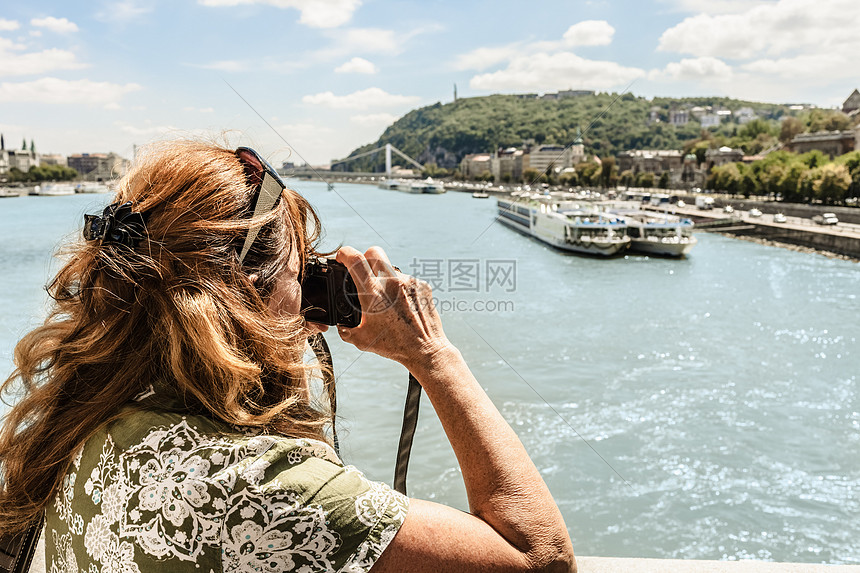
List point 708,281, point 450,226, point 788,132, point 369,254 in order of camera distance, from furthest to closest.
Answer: point 788,132, point 450,226, point 708,281, point 369,254

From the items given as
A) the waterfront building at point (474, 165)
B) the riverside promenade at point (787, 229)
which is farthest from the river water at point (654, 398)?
the waterfront building at point (474, 165)

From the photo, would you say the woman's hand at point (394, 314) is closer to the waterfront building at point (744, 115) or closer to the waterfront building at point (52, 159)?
the waterfront building at point (52, 159)

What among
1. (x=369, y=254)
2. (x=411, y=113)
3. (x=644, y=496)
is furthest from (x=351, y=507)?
(x=411, y=113)

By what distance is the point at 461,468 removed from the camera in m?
0.65

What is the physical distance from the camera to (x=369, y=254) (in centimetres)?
75

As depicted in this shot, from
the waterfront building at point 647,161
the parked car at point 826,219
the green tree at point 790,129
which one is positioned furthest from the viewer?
the waterfront building at point 647,161

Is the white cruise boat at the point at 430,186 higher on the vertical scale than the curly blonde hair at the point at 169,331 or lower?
higher

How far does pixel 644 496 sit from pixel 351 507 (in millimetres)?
6887

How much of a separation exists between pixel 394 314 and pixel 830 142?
55.9 meters

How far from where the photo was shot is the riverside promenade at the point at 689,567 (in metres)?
1.13

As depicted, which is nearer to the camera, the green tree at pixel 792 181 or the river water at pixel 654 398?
the river water at pixel 654 398

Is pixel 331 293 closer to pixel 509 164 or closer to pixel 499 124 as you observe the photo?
pixel 499 124

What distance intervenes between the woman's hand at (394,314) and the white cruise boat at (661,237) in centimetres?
2409

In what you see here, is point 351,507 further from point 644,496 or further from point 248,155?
point 644,496
